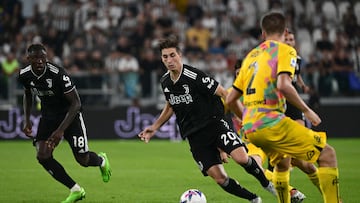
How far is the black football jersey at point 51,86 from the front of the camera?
34.2 feet

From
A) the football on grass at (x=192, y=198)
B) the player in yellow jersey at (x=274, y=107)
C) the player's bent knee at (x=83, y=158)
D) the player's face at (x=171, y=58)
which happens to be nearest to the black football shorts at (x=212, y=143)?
the football on grass at (x=192, y=198)

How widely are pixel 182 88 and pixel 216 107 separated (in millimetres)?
498

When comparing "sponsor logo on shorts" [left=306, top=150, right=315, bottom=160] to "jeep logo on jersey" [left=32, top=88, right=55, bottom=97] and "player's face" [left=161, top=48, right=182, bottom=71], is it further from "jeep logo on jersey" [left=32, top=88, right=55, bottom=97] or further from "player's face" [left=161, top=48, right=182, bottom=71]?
"jeep logo on jersey" [left=32, top=88, right=55, bottom=97]

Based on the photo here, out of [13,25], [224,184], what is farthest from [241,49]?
[224,184]

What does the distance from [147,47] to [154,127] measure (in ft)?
48.7

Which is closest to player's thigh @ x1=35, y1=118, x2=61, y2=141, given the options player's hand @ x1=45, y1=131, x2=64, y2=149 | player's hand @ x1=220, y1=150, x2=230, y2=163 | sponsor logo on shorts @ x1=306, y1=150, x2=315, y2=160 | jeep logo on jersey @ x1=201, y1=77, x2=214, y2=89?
player's hand @ x1=45, y1=131, x2=64, y2=149

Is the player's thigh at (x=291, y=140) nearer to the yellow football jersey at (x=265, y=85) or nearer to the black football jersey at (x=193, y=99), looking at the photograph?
the yellow football jersey at (x=265, y=85)

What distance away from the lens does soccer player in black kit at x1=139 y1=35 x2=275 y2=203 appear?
9289 mm

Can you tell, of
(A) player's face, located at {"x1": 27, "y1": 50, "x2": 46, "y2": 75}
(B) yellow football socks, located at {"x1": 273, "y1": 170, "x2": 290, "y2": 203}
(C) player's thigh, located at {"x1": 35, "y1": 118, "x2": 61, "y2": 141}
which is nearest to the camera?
(B) yellow football socks, located at {"x1": 273, "y1": 170, "x2": 290, "y2": 203}

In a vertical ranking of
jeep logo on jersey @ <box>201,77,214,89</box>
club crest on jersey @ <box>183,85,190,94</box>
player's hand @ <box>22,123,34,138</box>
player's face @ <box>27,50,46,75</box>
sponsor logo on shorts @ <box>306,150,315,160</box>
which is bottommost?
player's hand @ <box>22,123,34,138</box>

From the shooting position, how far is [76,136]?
35.4 feet

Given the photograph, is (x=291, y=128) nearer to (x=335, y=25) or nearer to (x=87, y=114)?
(x=87, y=114)

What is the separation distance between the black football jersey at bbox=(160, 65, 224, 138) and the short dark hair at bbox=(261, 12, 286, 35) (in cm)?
190

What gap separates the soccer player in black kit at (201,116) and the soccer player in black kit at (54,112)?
1.28 meters
